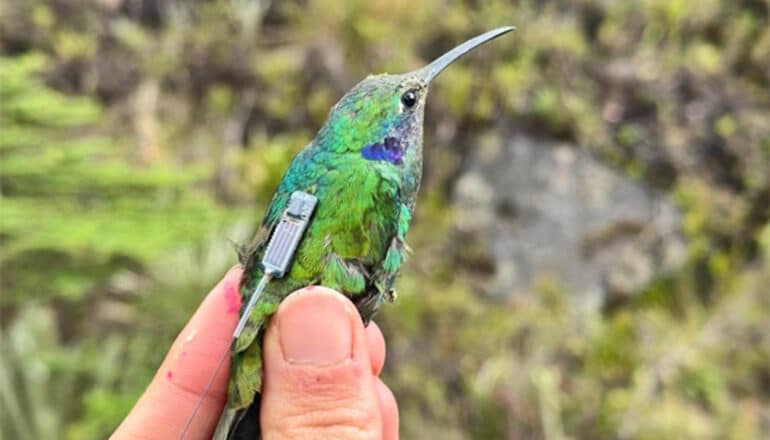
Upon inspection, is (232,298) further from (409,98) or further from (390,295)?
(409,98)

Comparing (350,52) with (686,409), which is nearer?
(686,409)

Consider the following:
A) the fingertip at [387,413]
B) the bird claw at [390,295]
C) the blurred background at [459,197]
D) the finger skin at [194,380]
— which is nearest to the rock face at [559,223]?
the blurred background at [459,197]

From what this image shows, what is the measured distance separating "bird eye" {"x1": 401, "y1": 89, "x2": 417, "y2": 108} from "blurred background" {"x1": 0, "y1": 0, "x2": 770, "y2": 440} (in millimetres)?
1863

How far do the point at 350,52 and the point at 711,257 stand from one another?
2693 mm

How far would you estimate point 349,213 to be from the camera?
1272 mm

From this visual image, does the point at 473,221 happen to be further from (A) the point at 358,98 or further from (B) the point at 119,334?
(A) the point at 358,98

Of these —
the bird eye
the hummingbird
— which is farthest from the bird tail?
the bird eye

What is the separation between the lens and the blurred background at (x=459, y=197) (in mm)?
3082

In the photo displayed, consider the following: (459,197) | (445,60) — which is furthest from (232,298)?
(459,197)

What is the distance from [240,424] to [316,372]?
220 mm

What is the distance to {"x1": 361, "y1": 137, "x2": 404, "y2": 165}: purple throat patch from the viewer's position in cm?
132

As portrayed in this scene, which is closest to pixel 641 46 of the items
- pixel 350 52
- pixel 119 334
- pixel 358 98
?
pixel 350 52

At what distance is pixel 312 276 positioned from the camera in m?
1.27

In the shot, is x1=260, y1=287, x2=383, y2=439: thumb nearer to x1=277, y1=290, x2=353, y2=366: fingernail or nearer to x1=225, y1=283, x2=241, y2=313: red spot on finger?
x1=277, y1=290, x2=353, y2=366: fingernail
